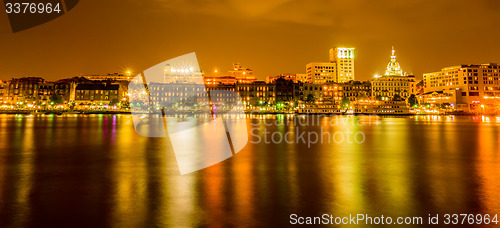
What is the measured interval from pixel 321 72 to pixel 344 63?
669 inches

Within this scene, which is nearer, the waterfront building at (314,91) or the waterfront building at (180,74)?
the waterfront building at (314,91)

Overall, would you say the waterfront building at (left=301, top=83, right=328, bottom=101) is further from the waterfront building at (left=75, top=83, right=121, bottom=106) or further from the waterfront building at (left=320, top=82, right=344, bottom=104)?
the waterfront building at (left=75, top=83, right=121, bottom=106)

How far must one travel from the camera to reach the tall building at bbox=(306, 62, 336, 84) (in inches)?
6703

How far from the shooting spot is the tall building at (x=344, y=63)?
178 m

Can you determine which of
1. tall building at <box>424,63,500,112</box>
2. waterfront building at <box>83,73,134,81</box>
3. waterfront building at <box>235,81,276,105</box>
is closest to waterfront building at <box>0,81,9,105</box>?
waterfront building at <box>83,73,134,81</box>

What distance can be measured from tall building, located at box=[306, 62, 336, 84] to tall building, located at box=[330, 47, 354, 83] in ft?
16.1

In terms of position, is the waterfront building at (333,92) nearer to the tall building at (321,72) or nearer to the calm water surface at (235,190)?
the tall building at (321,72)

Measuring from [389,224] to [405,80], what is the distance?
161 metres

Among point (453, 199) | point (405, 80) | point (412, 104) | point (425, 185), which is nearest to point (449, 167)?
point (425, 185)

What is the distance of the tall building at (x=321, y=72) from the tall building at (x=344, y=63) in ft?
16.1

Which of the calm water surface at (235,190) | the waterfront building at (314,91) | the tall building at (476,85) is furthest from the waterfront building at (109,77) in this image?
the calm water surface at (235,190)

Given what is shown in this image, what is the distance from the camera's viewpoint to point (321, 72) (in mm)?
171375

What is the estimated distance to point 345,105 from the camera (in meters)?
136

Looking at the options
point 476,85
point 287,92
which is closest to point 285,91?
point 287,92
